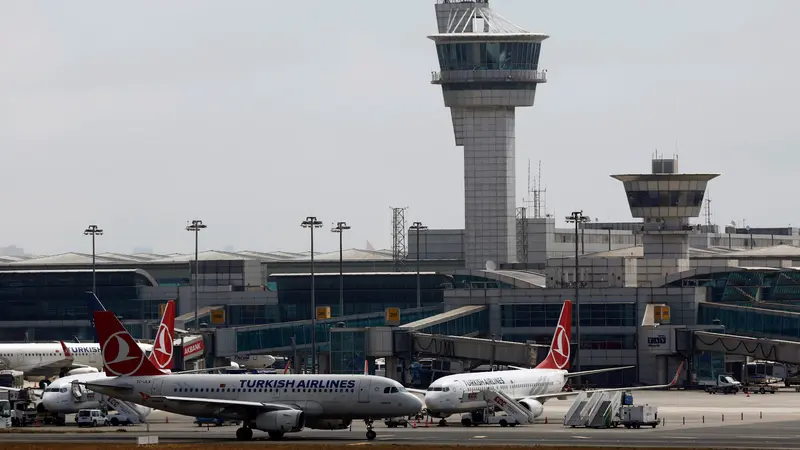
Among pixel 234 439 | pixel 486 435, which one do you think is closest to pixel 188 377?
pixel 234 439

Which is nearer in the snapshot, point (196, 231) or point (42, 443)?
point (42, 443)

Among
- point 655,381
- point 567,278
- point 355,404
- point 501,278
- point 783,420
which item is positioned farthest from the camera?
point 501,278

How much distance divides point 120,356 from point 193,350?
5159cm

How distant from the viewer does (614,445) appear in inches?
3531

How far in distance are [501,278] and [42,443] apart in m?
111

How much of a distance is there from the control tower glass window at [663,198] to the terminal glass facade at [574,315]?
20.9m

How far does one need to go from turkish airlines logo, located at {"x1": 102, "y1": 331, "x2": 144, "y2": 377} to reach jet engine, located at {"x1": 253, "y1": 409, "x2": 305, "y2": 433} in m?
10.5

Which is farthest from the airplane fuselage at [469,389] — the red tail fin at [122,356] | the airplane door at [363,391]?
the red tail fin at [122,356]

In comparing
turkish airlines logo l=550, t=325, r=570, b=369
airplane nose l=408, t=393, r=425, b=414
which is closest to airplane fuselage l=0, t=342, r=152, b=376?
turkish airlines logo l=550, t=325, r=570, b=369

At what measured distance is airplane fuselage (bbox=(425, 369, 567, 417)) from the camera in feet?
351

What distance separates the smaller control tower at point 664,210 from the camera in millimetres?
180500

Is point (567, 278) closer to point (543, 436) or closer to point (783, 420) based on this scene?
point (783, 420)

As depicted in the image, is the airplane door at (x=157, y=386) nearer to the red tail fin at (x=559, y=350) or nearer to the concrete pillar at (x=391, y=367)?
the red tail fin at (x=559, y=350)

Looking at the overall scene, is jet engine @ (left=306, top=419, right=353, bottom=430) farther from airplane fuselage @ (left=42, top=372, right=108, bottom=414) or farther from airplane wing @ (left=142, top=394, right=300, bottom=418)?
airplane fuselage @ (left=42, top=372, right=108, bottom=414)
